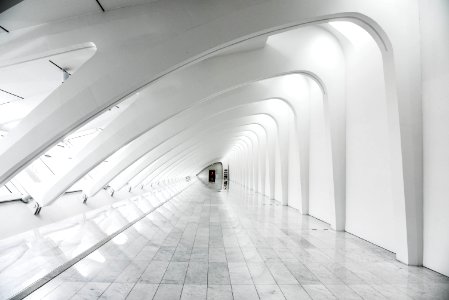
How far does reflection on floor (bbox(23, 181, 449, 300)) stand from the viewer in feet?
16.6

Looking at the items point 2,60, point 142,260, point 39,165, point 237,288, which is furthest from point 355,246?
point 39,165

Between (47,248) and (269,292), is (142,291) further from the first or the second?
(47,248)

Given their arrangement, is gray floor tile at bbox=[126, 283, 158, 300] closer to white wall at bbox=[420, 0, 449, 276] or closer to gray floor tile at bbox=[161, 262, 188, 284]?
gray floor tile at bbox=[161, 262, 188, 284]

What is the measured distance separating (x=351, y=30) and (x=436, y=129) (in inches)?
187

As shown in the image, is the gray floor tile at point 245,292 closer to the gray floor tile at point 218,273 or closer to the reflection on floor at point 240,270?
the reflection on floor at point 240,270

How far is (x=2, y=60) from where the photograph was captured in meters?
6.06

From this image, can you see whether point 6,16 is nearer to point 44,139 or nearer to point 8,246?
point 44,139

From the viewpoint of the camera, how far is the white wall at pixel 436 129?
6.19 m

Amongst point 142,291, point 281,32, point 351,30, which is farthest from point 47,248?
point 351,30

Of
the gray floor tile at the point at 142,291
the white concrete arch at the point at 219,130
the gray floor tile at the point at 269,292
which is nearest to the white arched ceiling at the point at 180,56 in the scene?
the gray floor tile at the point at 269,292

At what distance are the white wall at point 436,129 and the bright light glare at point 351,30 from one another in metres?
2.96

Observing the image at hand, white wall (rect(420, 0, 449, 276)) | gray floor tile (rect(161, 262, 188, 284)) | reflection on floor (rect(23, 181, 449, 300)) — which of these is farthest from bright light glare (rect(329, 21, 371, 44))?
gray floor tile (rect(161, 262, 188, 284))

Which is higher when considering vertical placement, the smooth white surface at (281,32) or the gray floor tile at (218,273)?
the smooth white surface at (281,32)

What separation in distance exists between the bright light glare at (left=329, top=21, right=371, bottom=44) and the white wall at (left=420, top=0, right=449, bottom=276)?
9.72 feet
